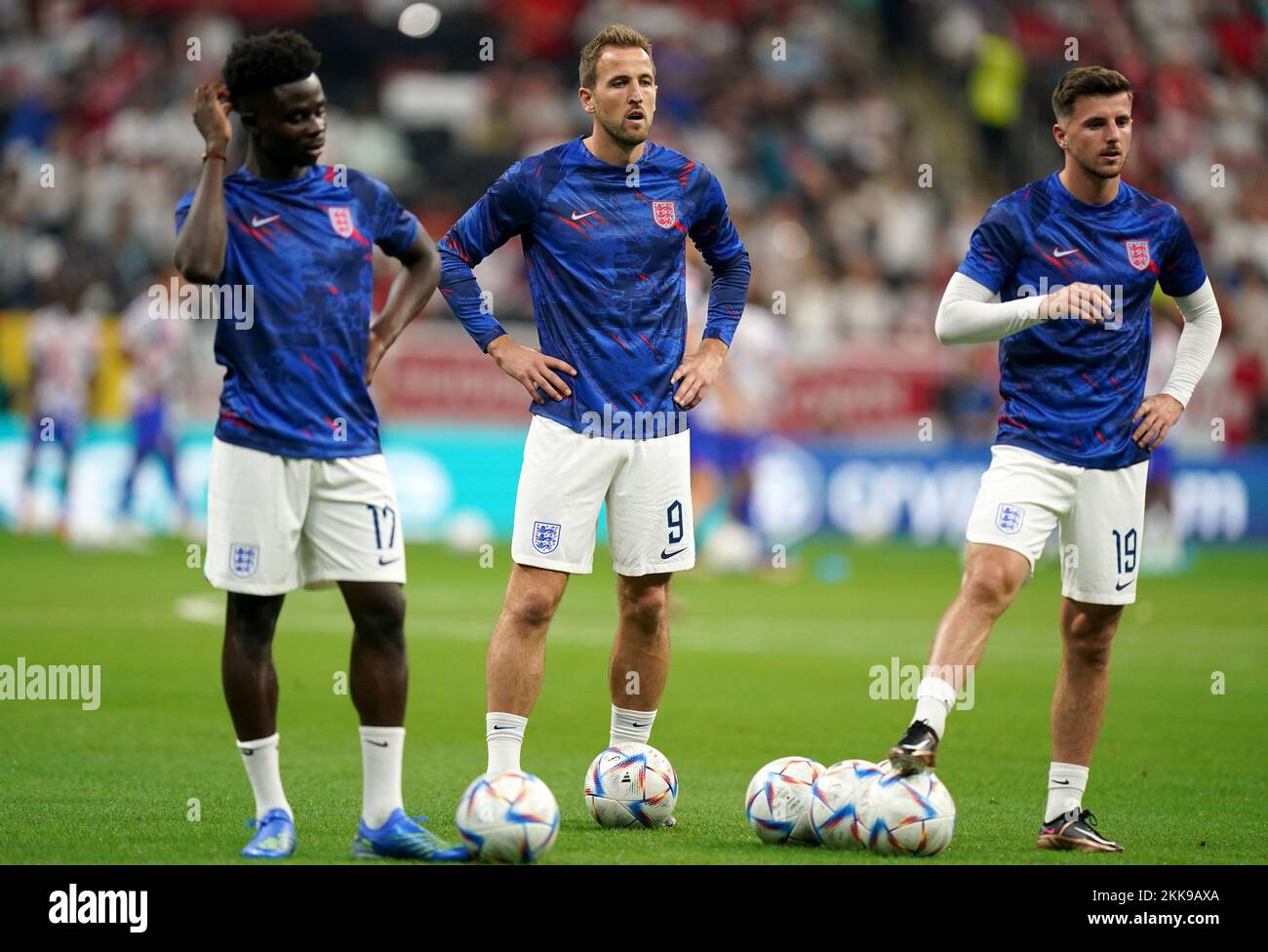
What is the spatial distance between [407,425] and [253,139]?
48.7 ft

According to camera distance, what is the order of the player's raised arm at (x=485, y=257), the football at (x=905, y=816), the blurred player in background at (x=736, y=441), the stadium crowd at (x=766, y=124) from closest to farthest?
the football at (x=905, y=816) < the player's raised arm at (x=485, y=257) < the blurred player in background at (x=736, y=441) < the stadium crowd at (x=766, y=124)

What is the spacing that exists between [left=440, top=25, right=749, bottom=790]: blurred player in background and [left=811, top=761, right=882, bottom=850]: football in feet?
3.56

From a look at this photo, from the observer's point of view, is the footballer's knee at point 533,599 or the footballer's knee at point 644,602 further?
the footballer's knee at point 644,602

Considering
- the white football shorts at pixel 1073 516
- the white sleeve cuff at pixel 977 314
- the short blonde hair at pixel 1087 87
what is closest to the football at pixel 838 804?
the white football shorts at pixel 1073 516

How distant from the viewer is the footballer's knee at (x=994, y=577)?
6.43 m

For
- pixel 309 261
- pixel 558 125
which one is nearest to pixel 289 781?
pixel 309 261

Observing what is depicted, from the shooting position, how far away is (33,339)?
2080 centimetres

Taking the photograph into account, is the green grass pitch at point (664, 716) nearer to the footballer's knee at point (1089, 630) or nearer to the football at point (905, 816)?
the football at point (905, 816)

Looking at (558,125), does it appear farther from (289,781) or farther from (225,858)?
(225,858)

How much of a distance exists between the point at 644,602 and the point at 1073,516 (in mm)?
1663

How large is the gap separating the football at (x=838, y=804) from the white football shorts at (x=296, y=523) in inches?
65.9

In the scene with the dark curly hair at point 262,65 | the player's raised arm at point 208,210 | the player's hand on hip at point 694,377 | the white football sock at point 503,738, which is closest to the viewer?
the player's raised arm at point 208,210

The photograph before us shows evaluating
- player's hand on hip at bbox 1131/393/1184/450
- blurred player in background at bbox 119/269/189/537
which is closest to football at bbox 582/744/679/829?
player's hand on hip at bbox 1131/393/1184/450

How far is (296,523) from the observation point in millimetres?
5871
